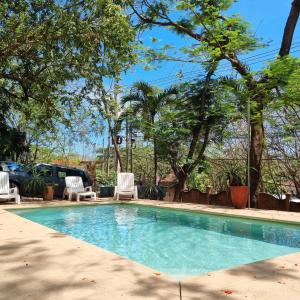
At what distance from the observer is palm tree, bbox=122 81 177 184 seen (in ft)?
50.5

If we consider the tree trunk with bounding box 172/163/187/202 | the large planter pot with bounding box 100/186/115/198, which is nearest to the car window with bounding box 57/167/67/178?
the large planter pot with bounding box 100/186/115/198

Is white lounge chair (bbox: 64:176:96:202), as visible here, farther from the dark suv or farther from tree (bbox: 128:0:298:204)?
tree (bbox: 128:0:298:204)

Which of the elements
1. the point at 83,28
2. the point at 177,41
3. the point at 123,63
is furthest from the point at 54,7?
the point at 177,41

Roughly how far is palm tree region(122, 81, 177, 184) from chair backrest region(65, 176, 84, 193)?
10.6 ft

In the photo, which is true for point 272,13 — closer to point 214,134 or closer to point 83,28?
point 214,134

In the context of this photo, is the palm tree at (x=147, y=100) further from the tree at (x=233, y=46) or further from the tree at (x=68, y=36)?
the tree at (x=68, y=36)

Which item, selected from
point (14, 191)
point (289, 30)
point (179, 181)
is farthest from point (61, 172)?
point (289, 30)

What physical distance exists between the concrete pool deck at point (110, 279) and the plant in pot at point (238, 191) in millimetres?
5792

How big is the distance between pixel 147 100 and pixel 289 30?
6.15m

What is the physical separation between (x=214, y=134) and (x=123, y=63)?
5.18 metres

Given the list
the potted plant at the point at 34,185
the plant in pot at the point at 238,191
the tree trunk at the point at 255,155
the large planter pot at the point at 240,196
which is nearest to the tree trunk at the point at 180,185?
the tree trunk at the point at 255,155

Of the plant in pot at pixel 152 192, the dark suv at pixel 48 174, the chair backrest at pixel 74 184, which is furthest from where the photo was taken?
the plant in pot at pixel 152 192

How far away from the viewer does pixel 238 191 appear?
1107 centimetres

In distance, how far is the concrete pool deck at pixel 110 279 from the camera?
3.36 m
